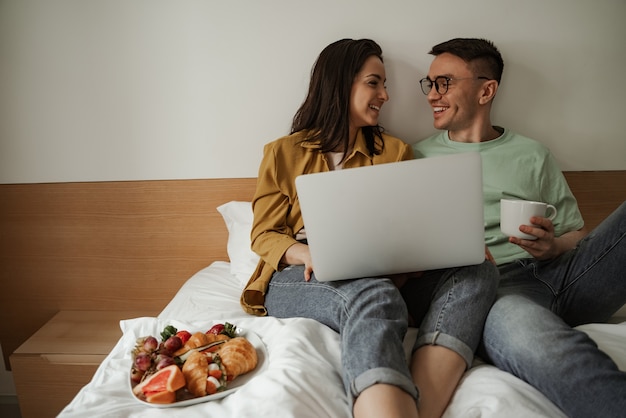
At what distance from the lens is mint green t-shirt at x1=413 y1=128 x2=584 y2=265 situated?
1363 millimetres

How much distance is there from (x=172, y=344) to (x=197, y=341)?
0.17 feet

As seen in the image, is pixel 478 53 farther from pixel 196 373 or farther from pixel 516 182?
pixel 196 373

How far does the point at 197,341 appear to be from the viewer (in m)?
0.98

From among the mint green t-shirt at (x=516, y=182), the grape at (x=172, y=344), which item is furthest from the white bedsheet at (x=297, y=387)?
the mint green t-shirt at (x=516, y=182)

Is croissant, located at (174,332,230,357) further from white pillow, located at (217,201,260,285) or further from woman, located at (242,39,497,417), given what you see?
white pillow, located at (217,201,260,285)

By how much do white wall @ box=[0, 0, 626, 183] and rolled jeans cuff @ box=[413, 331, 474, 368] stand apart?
0.85 metres

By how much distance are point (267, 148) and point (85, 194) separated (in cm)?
79

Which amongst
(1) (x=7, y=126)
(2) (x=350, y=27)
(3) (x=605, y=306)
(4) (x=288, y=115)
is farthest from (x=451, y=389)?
(1) (x=7, y=126)

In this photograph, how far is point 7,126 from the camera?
5.41 feet

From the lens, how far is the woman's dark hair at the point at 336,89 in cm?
139

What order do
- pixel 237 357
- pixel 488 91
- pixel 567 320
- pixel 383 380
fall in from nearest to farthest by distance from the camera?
pixel 383 380
pixel 237 357
pixel 567 320
pixel 488 91

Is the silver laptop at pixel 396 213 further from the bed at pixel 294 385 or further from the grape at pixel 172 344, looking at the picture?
the grape at pixel 172 344

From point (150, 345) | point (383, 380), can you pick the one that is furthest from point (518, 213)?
point (150, 345)

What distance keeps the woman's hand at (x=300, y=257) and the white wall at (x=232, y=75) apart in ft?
1.65
